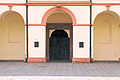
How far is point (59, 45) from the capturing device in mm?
16234

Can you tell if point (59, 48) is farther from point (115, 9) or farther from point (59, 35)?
point (115, 9)

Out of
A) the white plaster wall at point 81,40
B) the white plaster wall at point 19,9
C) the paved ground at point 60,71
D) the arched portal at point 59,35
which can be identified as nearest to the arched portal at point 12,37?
the white plaster wall at point 19,9

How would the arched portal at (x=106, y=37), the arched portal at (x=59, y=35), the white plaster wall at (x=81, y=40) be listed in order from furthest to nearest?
1. the arched portal at (x=59, y=35)
2. the arched portal at (x=106, y=37)
3. the white plaster wall at (x=81, y=40)

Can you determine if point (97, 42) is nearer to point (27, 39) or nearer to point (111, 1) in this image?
point (111, 1)

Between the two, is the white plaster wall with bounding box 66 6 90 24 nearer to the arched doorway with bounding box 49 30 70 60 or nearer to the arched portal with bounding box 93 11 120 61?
the arched portal with bounding box 93 11 120 61

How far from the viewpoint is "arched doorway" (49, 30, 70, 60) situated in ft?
52.9

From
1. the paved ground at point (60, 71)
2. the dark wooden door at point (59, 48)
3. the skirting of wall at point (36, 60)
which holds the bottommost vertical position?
the paved ground at point (60, 71)

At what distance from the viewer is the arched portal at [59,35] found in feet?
52.3

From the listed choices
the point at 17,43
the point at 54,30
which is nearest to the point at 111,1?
the point at 54,30

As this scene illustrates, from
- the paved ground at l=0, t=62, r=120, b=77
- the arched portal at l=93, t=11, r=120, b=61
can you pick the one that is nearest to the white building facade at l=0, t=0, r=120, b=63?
the arched portal at l=93, t=11, r=120, b=61

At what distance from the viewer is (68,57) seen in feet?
52.7

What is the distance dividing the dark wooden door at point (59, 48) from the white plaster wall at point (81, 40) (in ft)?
7.67

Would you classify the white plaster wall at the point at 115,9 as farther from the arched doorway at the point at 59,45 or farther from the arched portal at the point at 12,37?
the arched portal at the point at 12,37

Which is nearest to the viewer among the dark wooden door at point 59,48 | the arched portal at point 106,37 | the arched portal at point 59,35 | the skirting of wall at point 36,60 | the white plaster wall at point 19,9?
the skirting of wall at point 36,60
